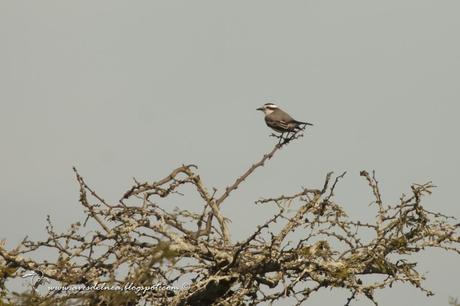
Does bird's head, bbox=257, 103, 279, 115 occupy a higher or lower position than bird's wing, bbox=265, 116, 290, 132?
higher

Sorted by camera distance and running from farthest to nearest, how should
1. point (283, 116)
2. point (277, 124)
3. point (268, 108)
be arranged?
point (268, 108) → point (283, 116) → point (277, 124)

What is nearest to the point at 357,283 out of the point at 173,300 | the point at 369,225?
the point at 369,225

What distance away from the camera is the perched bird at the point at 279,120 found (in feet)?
58.2

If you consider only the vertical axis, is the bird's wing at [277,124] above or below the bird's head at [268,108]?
below

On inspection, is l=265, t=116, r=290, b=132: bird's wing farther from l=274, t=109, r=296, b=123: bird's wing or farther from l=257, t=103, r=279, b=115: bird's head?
l=257, t=103, r=279, b=115: bird's head

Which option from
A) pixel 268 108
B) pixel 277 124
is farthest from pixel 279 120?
pixel 268 108

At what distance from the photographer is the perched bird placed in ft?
58.2

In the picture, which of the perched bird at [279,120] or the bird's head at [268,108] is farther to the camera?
the bird's head at [268,108]

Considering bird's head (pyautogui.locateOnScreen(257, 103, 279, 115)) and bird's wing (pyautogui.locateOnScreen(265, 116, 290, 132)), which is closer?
bird's wing (pyautogui.locateOnScreen(265, 116, 290, 132))

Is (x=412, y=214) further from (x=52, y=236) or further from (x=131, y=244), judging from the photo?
(x=52, y=236)

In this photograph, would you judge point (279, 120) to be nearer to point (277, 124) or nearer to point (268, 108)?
A: point (277, 124)

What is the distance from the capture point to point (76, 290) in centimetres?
799

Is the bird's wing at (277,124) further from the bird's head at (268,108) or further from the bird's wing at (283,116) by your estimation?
the bird's head at (268,108)

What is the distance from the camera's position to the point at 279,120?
734 inches
